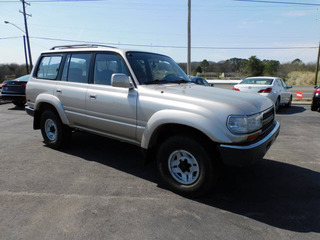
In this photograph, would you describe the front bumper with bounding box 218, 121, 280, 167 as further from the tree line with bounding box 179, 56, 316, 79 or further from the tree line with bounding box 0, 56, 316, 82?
the tree line with bounding box 179, 56, 316, 79

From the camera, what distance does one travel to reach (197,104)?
304cm

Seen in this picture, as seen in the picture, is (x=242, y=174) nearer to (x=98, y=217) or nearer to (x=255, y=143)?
(x=255, y=143)

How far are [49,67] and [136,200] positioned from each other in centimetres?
336

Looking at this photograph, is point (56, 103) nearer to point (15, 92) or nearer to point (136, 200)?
point (136, 200)

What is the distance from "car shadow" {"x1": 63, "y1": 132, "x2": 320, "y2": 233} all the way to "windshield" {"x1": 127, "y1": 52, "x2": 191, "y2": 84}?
1.51 metres

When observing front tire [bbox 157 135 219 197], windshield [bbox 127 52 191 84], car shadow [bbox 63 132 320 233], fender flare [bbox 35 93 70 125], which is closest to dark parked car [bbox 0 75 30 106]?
fender flare [bbox 35 93 70 125]

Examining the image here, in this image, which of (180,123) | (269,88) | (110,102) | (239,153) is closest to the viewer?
(239,153)

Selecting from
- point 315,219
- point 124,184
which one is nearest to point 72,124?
point 124,184

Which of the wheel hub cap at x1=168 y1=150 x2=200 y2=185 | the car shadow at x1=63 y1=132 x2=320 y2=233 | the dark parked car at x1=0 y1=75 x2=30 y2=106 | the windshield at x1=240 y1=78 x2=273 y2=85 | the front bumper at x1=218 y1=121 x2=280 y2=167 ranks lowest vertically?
the car shadow at x1=63 y1=132 x2=320 y2=233

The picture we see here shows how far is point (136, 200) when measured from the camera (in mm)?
3203

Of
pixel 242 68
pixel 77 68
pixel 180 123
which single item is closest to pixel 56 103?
pixel 77 68

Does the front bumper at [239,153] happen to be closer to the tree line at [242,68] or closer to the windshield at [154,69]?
the windshield at [154,69]

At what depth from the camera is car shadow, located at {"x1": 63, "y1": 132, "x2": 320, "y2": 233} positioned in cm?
286

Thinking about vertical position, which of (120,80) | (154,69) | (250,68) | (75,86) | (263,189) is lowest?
(263,189)
